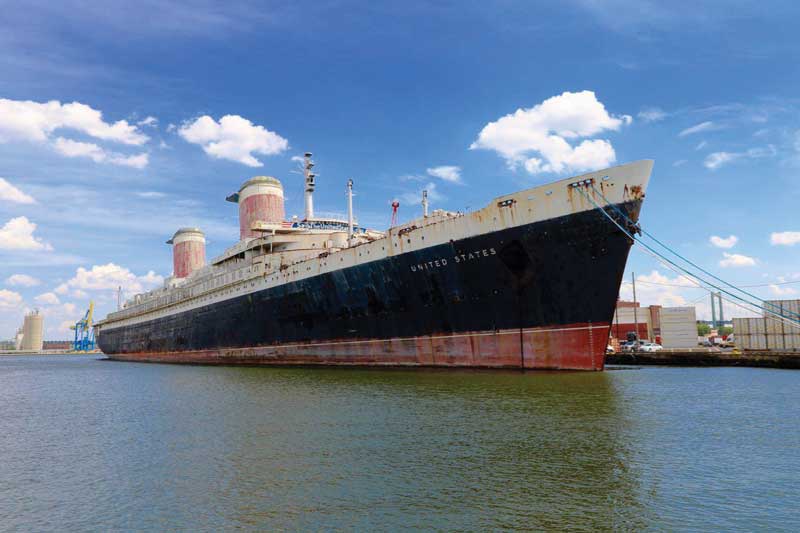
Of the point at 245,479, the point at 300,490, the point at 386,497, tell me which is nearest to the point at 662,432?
the point at 386,497

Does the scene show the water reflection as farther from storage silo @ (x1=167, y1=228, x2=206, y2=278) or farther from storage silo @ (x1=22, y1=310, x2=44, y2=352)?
storage silo @ (x1=22, y1=310, x2=44, y2=352)

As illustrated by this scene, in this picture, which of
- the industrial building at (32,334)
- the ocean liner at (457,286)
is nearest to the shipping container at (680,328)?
the ocean liner at (457,286)

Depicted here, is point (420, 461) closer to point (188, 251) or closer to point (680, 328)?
point (680, 328)

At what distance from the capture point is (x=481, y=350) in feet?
76.0

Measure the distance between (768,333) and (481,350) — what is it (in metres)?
19.9

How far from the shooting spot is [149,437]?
13539mm

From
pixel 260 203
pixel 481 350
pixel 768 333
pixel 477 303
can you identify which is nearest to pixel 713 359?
pixel 768 333

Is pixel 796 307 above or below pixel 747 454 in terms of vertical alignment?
above

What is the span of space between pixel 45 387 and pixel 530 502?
29801 mm

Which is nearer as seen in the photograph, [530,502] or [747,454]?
[530,502]

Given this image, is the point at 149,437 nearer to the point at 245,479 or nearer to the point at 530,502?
the point at 245,479

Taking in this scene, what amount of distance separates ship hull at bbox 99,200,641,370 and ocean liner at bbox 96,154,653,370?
0.16ft

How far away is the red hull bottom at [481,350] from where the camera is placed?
21.3 meters

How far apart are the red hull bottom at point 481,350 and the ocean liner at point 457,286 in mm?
47
